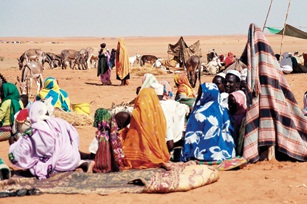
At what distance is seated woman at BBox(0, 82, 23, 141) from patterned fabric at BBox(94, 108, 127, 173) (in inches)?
109

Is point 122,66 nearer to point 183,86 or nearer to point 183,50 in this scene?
point 183,50

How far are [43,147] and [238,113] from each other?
255cm

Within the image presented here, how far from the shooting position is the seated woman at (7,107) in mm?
8297

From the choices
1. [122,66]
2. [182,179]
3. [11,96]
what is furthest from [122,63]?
[182,179]

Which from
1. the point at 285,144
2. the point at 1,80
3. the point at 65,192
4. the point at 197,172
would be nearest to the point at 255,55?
the point at 285,144

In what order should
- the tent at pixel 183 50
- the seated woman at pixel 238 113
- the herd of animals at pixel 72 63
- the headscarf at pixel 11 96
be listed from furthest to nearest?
the tent at pixel 183 50 → the herd of animals at pixel 72 63 → the headscarf at pixel 11 96 → the seated woman at pixel 238 113

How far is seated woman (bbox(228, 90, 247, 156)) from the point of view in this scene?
21.4 ft

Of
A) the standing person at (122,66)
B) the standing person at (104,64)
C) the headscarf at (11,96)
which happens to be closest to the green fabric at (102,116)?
the headscarf at (11,96)

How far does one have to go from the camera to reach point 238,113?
22.0 ft

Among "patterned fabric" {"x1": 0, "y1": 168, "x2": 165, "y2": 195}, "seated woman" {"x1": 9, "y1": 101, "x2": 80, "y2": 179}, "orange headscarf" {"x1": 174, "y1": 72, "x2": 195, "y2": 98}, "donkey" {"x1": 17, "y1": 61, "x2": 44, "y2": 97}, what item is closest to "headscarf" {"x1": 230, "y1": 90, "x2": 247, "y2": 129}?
"patterned fabric" {"x1": 0, "y1": 168, "x2": 165, "y2": 195}

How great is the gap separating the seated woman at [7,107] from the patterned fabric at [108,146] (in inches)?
109

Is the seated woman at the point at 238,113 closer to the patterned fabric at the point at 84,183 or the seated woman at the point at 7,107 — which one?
the patterned fabric at the point at 84,183

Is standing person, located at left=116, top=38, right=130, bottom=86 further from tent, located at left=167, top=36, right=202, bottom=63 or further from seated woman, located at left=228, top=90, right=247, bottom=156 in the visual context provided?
seated woman, located at left=228, top=90, right=247, bottom=156

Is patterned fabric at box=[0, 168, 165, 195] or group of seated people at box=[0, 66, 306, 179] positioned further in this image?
group of seated people at box=[0, 66, 306, 179]
